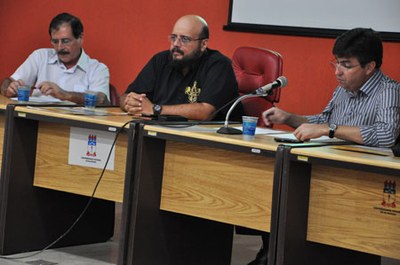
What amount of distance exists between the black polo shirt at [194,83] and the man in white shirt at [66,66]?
0.59m

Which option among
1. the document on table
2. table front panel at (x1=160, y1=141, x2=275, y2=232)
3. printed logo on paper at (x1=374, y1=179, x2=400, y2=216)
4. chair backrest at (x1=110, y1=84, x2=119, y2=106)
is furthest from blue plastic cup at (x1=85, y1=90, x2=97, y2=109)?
printed logo on paper at (x1=374, y1=179, x2=400, y2=216)

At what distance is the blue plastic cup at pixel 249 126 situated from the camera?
3955 mm

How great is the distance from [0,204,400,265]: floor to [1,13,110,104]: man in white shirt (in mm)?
961

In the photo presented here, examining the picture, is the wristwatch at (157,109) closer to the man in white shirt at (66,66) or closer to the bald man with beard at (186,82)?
the bald man with beard at (186,82)

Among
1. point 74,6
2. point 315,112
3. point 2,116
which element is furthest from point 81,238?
point 74,6

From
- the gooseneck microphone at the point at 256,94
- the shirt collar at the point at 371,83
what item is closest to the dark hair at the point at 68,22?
the gooseneck microphone at the point at 256,94

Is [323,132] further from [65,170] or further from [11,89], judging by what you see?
[11,89]

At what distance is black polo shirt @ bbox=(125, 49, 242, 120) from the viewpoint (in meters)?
4.64

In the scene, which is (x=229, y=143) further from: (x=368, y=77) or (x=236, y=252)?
(x=236, y=252)

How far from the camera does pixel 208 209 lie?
3924 mm

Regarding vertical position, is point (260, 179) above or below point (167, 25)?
below

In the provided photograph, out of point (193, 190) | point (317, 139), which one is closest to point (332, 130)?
point (317, 139)

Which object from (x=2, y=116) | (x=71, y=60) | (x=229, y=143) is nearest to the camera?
(x=229, y=143)

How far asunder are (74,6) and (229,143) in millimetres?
3392
